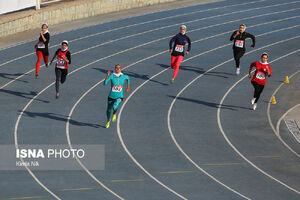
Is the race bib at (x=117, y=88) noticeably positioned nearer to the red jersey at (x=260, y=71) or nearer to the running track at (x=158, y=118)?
the running track at (x=158, y=118)

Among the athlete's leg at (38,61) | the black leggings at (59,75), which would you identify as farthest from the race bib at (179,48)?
the athlete's leg at (38,61)

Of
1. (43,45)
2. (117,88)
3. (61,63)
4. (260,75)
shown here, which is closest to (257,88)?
(260,75)

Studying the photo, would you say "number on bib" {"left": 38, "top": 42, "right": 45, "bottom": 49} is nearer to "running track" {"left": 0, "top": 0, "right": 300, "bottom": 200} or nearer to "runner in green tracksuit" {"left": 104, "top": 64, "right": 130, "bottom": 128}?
"running track" {"left": 0, "top": 0, "right": 300, "bottom": 200}

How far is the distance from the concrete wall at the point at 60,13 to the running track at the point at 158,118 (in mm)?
1468

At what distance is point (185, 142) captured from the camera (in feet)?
61.7

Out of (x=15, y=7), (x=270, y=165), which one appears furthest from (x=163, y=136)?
(x=15, y=7)

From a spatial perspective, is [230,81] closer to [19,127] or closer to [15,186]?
[19,127]

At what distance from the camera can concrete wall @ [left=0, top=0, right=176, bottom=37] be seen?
29484 millimetres

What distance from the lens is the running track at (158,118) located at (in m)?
16.2

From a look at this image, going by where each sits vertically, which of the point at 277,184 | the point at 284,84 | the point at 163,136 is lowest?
the point at 277,184

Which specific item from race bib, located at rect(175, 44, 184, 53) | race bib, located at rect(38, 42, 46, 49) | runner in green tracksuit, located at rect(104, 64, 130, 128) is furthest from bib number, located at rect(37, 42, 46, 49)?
runner in green tracksuit, located at rect(104, 64, 130, 128)

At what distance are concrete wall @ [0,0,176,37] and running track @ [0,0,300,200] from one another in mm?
1468

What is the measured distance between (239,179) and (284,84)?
7930 millimetres

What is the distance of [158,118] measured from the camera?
20.5 meters
